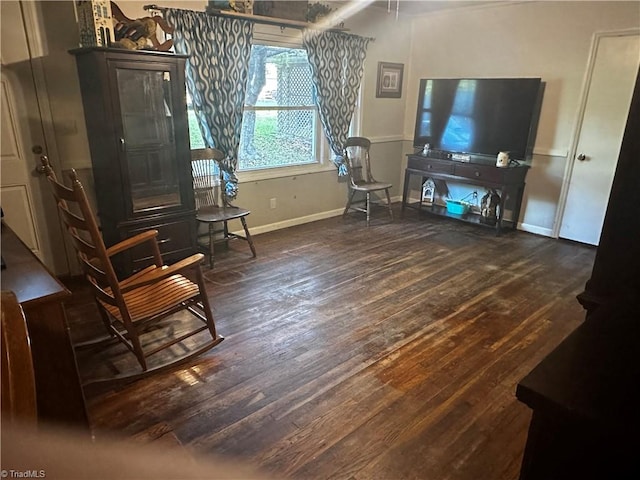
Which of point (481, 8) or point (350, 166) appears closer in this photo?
point (481, 8)

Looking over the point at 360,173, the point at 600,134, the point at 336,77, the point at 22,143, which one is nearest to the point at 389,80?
the point at 336,77

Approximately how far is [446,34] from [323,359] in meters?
4.27

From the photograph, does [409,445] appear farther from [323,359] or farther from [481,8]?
[481,8]

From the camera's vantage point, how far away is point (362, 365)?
234 centimetres

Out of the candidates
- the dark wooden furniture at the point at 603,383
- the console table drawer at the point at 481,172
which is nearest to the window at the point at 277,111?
the console table drawer at the point at 481,172

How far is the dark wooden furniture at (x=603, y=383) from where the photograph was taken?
0.74m

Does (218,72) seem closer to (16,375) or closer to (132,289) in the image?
(132,289)

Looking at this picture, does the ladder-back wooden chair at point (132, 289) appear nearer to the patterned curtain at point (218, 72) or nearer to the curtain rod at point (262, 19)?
the patterned curtain at point (218, 72)

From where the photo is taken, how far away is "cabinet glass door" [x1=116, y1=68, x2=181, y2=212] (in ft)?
9.56

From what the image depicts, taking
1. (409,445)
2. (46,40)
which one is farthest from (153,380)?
(46,40)

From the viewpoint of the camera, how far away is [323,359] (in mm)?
2387

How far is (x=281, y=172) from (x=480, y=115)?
7.21 feet

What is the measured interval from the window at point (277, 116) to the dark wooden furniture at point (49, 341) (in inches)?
99.4

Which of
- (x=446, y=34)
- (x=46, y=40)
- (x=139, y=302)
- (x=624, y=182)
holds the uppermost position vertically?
(x=446, y=34)
